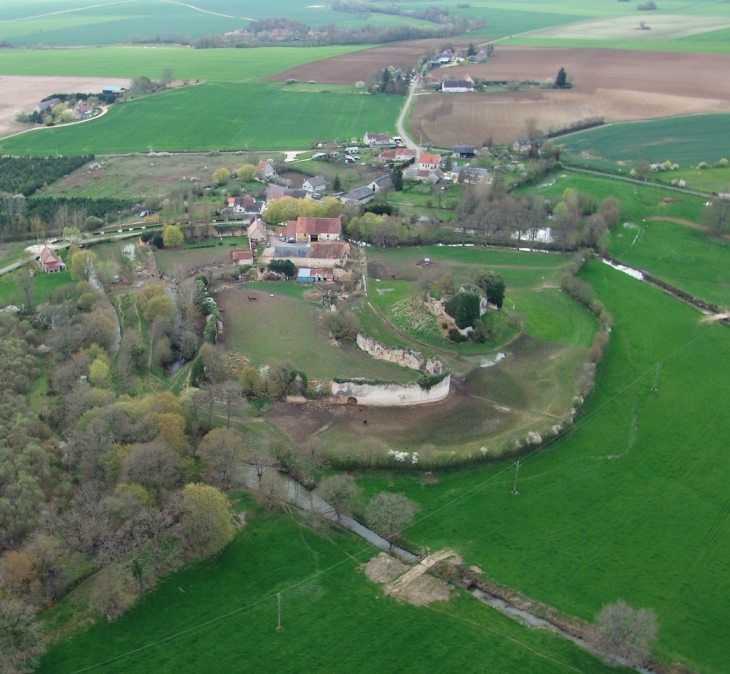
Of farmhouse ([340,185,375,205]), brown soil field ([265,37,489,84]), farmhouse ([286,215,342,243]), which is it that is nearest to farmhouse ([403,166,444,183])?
farmhouse ([340,185,375,205])

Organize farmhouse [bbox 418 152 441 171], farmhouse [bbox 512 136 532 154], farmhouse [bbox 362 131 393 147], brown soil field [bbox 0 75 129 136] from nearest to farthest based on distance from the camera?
farmhouse [bbox 418 152 441 171] → farmhouse [bbox 512 136 532 154] → farmhouse [bbox 362 131 393 147] → brown soil field [bbox 0 75 129 136]

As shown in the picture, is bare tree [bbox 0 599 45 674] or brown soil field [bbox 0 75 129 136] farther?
brown soil field [bbox 0 75 129 136]

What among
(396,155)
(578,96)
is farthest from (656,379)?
(578,96)

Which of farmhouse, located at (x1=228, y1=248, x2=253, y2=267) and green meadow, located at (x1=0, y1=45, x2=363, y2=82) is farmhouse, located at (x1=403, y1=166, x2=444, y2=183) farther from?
green meadow, located at (x1=0, y1=45, x2=363, y2=82)

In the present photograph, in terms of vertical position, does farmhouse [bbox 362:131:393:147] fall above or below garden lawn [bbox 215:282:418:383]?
above

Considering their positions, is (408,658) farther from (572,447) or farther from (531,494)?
(572,447)

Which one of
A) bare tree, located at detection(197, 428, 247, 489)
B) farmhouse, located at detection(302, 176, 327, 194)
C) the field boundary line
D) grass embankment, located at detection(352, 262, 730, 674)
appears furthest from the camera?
the field boundary line

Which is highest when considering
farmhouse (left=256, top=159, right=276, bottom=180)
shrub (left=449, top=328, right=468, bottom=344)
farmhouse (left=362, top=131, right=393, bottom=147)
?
farmhouse (left=362, top=131, right=393, bottom=147)
